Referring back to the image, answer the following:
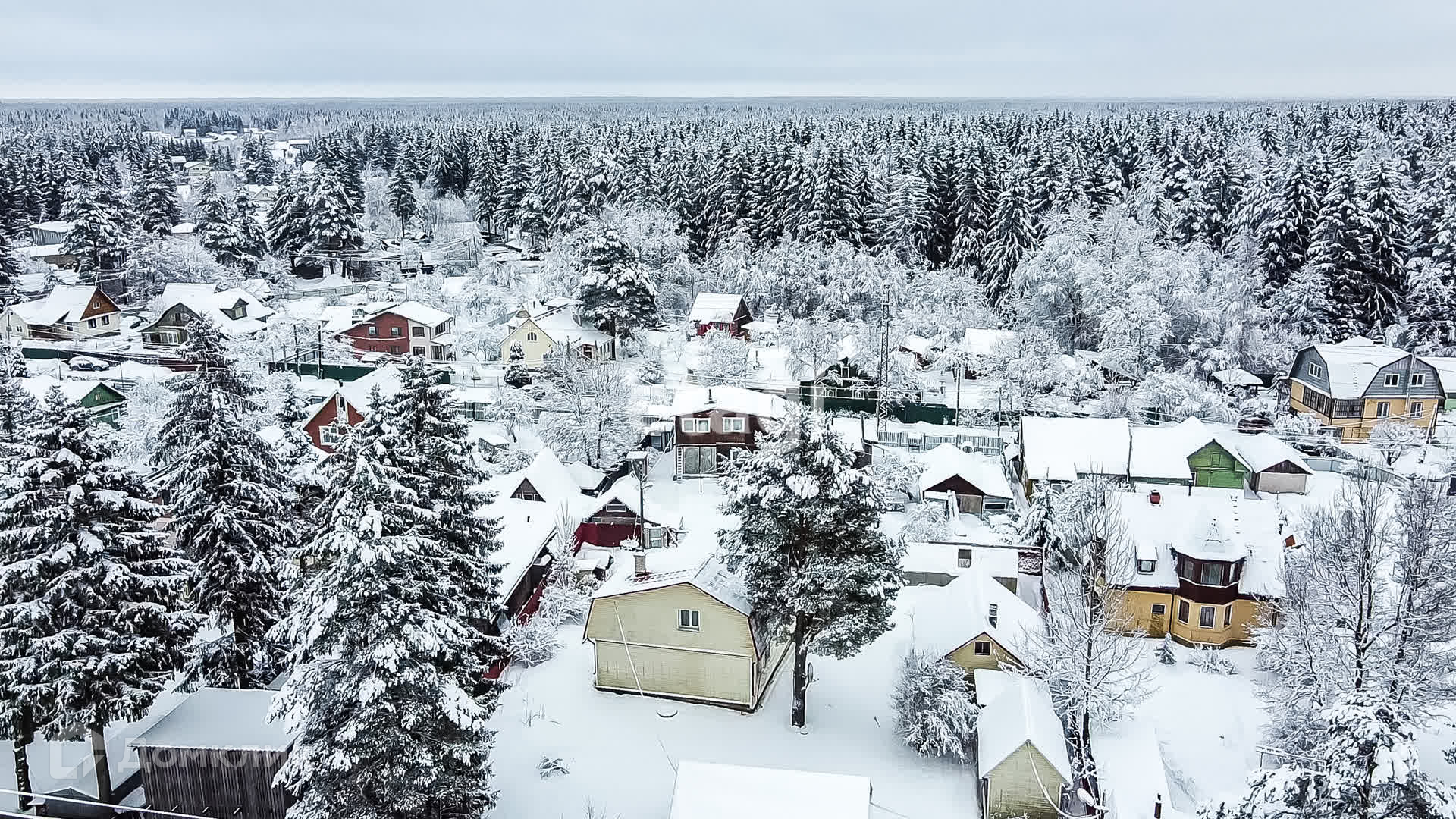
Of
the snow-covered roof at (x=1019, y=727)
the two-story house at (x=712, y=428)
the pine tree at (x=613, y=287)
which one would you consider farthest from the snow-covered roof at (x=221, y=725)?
the pine tree at (x=613, y=287)

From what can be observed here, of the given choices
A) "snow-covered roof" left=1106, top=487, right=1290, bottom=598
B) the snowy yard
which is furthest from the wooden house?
"snow-covered roof" left=1106, top=487, right=1290, bottom=598

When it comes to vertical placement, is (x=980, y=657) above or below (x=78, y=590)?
below

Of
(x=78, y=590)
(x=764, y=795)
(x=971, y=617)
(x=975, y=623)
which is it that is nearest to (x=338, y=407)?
(x=78, y=590)

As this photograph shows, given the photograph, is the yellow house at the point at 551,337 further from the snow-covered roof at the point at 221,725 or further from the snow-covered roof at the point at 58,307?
the snow-covered roof at the point at 221,725

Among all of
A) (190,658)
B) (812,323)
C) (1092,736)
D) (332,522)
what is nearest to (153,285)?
(812,323)

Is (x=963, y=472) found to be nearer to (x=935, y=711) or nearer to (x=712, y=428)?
(x=712, y=428)

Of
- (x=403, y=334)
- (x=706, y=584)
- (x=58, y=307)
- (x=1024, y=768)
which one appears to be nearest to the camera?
(x=1024, y=768)
